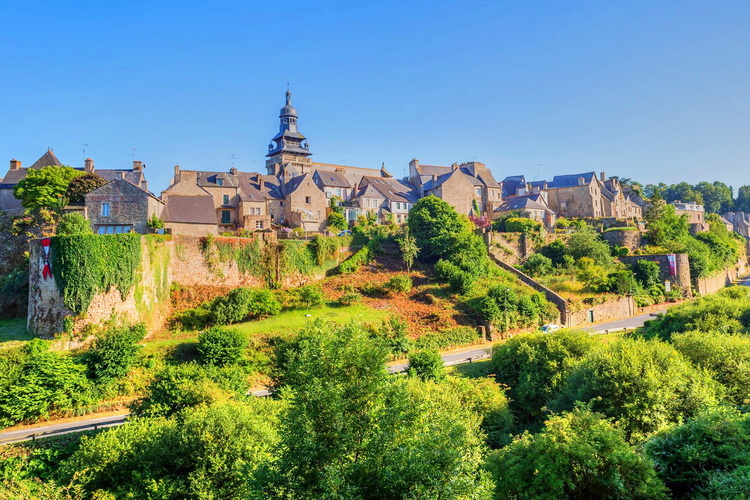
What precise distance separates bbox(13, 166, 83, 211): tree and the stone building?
131 feet

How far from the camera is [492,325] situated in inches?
1585

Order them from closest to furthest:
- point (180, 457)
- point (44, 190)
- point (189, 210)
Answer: point (180, 457)
point (44, 190)
point (189, 210)

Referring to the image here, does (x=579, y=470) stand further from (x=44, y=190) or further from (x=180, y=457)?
(x=44, y=190)

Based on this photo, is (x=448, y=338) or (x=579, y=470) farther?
(x=448, y=338)

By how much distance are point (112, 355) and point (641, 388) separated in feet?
87.1

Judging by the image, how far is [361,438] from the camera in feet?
48.0

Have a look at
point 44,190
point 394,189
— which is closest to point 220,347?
point 44,190

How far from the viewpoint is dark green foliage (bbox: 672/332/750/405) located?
2253 centimetres

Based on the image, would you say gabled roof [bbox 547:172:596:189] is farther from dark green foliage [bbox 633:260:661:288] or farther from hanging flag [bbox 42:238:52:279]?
hanging flag [bbox 42:238:52:279]

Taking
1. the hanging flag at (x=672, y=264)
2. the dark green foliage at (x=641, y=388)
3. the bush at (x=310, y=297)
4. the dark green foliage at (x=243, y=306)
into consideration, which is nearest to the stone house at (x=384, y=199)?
the bush at (x=310, y=297)

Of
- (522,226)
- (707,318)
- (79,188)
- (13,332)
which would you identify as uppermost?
(79,188)

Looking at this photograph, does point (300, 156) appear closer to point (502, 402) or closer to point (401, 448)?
point (502, 402)

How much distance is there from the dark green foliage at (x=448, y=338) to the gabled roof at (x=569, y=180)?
38.3 meters

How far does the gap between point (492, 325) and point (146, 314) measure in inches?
978
